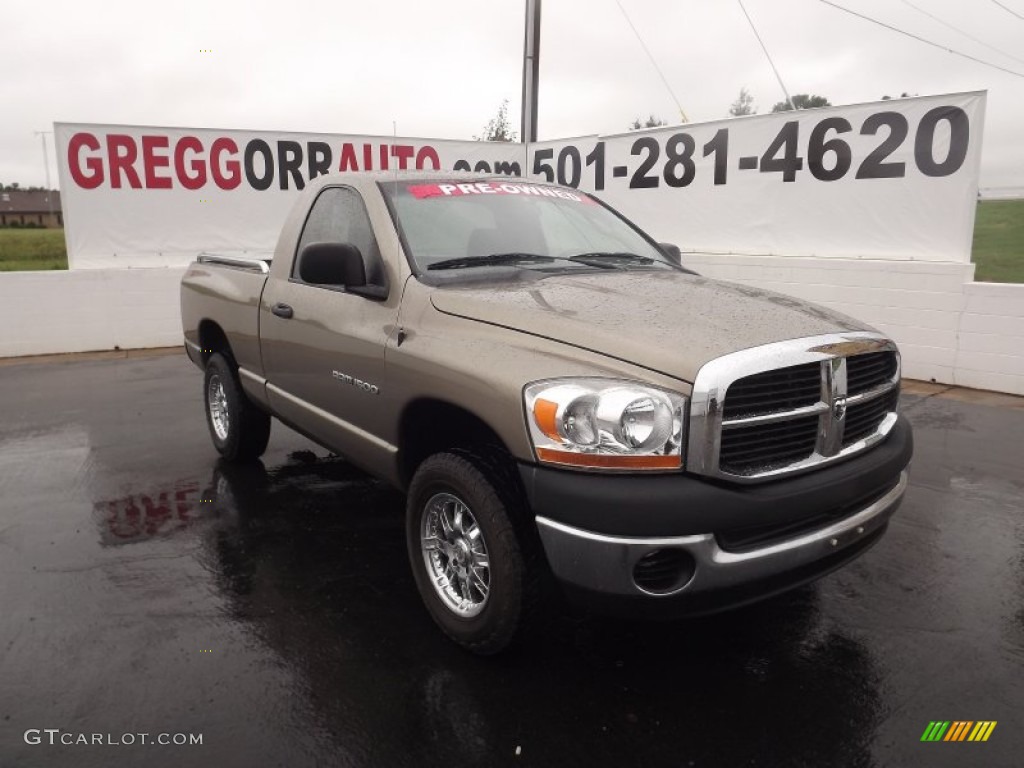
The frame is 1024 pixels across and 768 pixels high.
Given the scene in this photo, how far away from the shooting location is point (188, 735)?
2.63 m

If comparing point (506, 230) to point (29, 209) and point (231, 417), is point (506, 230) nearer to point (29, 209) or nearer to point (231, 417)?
point (231, 417)

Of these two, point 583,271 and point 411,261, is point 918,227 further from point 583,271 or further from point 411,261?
point 411,261

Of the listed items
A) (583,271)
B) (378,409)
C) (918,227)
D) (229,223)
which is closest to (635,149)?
(918,227)

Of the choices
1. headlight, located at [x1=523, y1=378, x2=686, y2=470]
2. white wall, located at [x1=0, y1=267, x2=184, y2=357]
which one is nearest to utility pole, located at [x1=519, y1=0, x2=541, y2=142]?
white wall, located at [x1=0, y1=267, x2=184, y2=357]

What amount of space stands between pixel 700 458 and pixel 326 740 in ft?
5.05

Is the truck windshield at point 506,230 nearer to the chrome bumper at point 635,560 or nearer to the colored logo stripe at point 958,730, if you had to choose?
the chrome bumper at point 635,560

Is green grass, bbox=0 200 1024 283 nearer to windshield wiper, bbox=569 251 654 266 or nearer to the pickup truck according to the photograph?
windshield wiper, bbox=569 251 654 266

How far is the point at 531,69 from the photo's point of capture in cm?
1273

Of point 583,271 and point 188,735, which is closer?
point 188,735

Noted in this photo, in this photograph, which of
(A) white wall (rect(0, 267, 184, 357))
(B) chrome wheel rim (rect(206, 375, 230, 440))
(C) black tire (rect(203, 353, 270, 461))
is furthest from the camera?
(A) white wall (rect(0, 267, 184, 357))

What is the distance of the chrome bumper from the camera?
8.11ft

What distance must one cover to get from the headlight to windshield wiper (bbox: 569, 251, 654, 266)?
1492mm

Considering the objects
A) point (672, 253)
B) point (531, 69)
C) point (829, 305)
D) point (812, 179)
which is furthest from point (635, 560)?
point (531, 69)

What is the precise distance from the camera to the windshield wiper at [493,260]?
3594 millimetres
